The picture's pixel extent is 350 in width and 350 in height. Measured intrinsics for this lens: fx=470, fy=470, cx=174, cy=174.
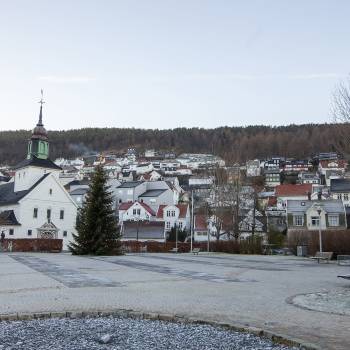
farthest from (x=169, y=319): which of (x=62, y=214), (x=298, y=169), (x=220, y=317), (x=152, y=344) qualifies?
(x=298, y=169)

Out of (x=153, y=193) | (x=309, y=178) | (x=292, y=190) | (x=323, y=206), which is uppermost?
(x=309, y=178)

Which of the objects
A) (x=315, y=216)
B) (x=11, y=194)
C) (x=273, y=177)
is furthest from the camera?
(x=273, y=177)

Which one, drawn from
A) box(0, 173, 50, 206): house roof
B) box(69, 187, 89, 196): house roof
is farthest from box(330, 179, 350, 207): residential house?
box(69, 187, 89, 196): house roof

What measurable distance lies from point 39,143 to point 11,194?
8252mm

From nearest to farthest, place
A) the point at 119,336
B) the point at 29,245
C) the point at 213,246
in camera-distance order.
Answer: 1. the point at 119,336
2. the point at 29,245
3. the point at 213,246

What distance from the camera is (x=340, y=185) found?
308 ft

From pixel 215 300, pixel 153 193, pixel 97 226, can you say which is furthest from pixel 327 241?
pixel 153 193

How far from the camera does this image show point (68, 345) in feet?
19.4

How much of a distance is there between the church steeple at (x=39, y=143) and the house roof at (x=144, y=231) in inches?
659

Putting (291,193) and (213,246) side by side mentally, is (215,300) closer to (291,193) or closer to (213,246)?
(213,246)

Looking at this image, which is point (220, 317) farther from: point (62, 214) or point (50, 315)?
point (62, 214)

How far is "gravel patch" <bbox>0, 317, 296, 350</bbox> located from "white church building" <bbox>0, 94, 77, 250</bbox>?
52.8 metres

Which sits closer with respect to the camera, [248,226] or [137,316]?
[137,316]

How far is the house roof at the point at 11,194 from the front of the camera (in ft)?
200
